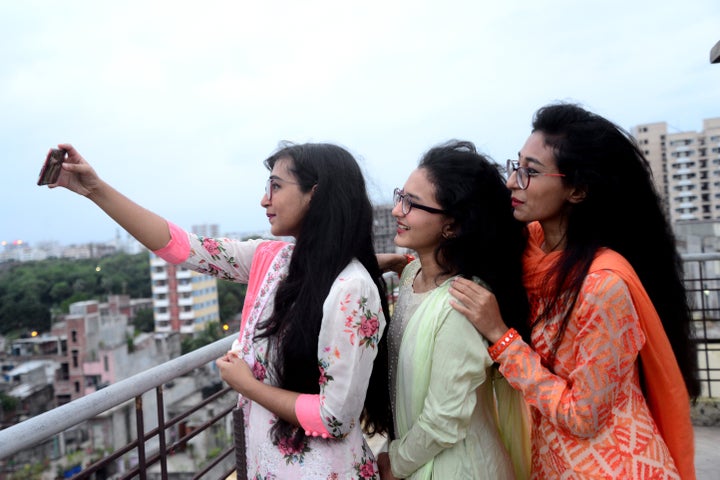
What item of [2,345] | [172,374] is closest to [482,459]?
[172,374]

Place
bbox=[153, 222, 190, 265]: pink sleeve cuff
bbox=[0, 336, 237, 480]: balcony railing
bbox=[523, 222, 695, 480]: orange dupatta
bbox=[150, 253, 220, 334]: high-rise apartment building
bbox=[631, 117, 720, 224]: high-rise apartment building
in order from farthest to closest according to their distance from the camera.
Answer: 1. bbox=[631, 117, 720, 224]: high-rise apartment building
2. bbox=[150, 253, 220, 334]: high-rise apartment building
3. bbox=[153, 222, 190, 265]: pink sleeve cuff
4. bbox=[523, 222, 695, 480]: orange dupatta
5. bbox=[0, 336, 237, 480]: balcony railing

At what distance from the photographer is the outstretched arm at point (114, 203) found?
1.31 meters

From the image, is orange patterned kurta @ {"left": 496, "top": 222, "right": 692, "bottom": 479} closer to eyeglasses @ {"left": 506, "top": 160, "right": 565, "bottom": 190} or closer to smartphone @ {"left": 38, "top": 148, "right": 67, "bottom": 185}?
eyeglasses @ {"left": 506, "top": 160, "right": 565, "bottom": 190}

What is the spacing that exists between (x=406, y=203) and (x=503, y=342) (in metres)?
0.36

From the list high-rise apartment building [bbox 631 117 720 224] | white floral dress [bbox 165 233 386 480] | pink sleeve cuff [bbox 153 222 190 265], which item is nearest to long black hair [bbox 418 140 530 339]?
white floral dress [bbox 165 233 386 480]

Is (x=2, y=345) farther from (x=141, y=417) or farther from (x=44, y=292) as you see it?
(x=141, y=417)

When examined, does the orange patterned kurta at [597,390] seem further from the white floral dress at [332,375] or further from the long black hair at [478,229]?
the white floral dress at [332,375]

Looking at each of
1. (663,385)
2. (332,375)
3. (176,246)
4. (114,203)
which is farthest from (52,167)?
(663,385)

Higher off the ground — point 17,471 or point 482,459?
point 482,459

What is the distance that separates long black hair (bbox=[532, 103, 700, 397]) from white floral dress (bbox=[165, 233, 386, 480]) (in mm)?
411

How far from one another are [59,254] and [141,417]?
8297 cm

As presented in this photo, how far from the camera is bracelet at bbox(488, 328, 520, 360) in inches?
44.9

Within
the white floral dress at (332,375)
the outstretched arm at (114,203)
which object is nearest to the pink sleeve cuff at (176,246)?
the outstretched arm at (114,203)

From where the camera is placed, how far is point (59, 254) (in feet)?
244
